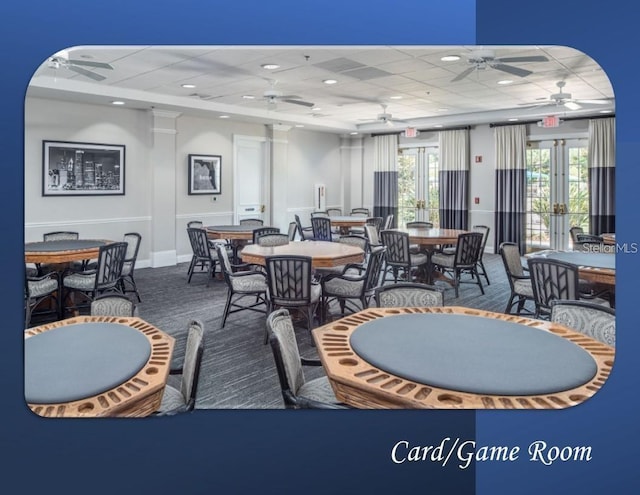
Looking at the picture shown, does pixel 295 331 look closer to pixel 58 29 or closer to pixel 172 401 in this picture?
pixel 172 401

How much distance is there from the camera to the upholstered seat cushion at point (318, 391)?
174 cm

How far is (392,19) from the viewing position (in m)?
1.67

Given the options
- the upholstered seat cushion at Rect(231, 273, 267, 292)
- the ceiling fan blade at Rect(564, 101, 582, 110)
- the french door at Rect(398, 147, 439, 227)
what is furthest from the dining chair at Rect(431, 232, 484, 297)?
the upholstered seat cushion at Rect(231, 273, 267, 292)

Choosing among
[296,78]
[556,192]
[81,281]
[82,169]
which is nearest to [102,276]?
[81,281]

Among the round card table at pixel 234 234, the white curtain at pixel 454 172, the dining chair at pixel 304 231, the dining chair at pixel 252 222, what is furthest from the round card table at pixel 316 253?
the white curtain at pixel 454 172

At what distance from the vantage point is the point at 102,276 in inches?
90.7

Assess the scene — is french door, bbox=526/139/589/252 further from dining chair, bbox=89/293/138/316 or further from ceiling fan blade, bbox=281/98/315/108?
dining chair, bbox=89/293/138/316

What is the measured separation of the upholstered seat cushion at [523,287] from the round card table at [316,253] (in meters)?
1.14

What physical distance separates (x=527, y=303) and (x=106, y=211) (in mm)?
2057

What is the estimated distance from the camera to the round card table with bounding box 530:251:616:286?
1.75 metres

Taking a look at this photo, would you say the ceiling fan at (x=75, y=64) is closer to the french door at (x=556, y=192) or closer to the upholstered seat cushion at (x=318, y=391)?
the upholstered seat cushion at (x=318, y=391)

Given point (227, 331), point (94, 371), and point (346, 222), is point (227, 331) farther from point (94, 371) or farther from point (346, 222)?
point (346, 222)

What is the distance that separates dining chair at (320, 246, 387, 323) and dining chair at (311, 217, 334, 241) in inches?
55.2

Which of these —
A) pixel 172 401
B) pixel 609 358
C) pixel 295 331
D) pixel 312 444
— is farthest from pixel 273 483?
pixel 609 358
